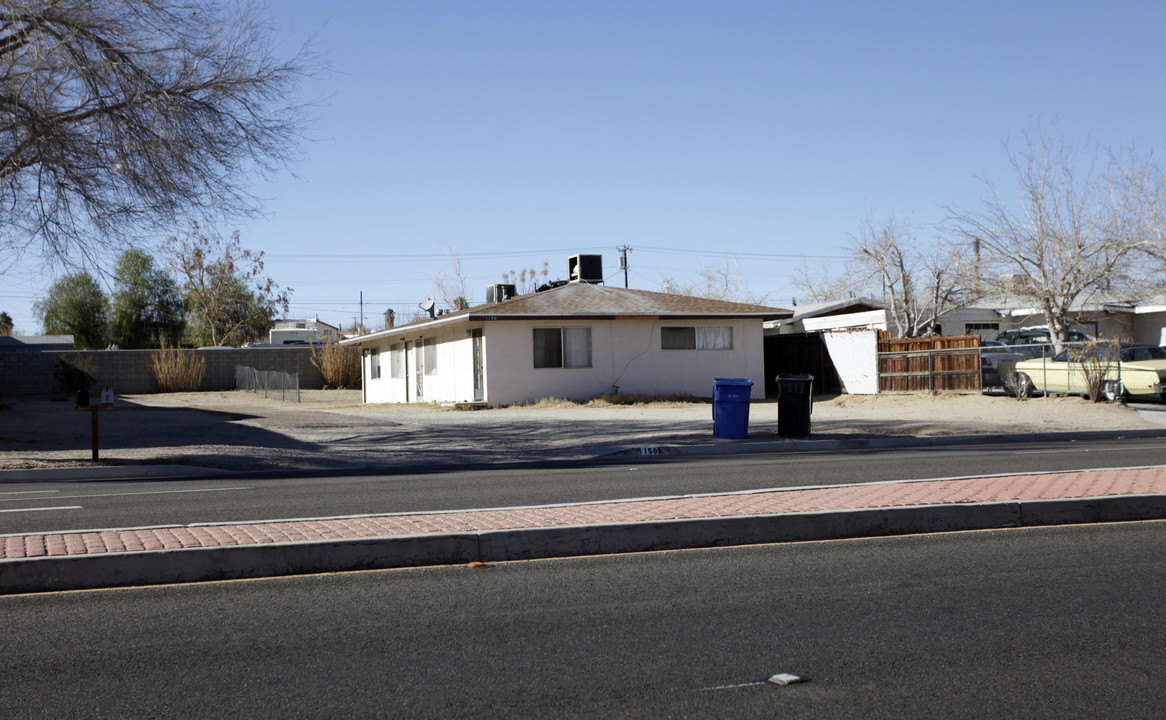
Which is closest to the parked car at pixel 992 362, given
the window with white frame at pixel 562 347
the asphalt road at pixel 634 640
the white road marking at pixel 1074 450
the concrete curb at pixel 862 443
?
the concrete curb at pixel 862 443

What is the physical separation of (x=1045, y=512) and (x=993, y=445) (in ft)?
30.8

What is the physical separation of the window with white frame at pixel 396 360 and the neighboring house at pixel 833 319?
13.8m

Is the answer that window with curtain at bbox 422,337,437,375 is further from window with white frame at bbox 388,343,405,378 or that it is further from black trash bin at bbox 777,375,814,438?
black trash bin at bbox 777,375,814,438

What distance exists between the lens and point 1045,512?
8.15m

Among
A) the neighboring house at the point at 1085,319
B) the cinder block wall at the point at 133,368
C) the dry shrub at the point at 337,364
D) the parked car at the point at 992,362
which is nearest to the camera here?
the parked car at the point at 992,362

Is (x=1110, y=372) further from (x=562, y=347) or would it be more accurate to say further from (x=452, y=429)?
(x=452, y=429)

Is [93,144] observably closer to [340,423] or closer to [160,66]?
[160,66]

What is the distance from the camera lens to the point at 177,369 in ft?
143

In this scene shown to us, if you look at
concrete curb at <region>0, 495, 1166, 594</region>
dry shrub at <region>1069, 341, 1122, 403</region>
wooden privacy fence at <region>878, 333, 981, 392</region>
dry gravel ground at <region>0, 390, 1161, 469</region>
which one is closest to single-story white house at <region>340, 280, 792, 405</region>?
dry gravel ground at <region>0, 390, 1161, 469</region>

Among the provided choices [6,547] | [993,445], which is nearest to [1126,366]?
[993,445]

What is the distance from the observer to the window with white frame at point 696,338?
31469 millimetres

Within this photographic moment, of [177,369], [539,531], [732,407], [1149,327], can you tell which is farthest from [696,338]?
[1149,327]

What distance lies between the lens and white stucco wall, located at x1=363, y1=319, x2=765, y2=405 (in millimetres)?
29391

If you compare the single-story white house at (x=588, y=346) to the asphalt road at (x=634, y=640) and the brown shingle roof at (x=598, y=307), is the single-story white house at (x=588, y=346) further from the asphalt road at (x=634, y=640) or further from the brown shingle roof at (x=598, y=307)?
the asphalt road at (x=634, y=640)
